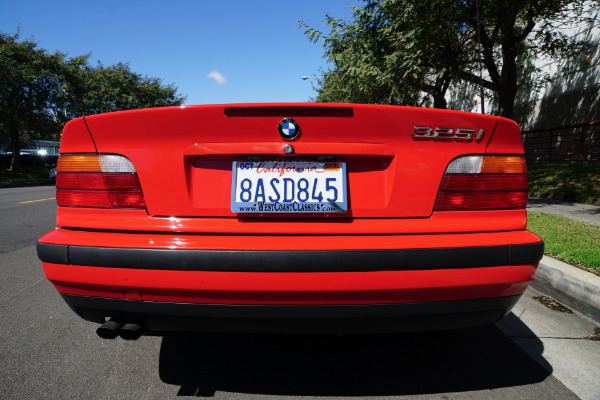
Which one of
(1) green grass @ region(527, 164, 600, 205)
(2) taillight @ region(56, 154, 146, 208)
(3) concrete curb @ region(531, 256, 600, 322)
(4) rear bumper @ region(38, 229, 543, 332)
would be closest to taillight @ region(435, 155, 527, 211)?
(4) rear bumper @ region(38, 229, 543, 332)

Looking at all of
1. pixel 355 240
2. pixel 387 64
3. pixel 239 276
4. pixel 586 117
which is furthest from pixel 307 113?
pixel 586 117

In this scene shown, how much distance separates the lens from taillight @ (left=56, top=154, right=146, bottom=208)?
5.70 feet

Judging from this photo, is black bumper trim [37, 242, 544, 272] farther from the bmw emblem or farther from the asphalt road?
the asphalt road

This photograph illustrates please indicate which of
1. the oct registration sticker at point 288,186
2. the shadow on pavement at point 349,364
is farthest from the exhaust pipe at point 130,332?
the oct registration sticker at point 288,186

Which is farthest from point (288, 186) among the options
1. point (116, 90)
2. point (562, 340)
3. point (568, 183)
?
point (116, 90)

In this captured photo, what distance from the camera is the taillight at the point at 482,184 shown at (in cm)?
175

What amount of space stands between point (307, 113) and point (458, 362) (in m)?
1.56

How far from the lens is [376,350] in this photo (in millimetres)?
2275

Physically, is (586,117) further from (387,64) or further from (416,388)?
(416,388)

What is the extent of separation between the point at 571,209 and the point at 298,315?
7.05 m

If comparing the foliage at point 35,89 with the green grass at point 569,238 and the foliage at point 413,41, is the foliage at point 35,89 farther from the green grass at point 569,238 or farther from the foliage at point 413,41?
the green grass at point 569,238

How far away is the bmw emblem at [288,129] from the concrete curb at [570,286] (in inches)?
99.3

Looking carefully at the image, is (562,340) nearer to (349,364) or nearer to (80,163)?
(349,364)

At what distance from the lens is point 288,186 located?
169cm
